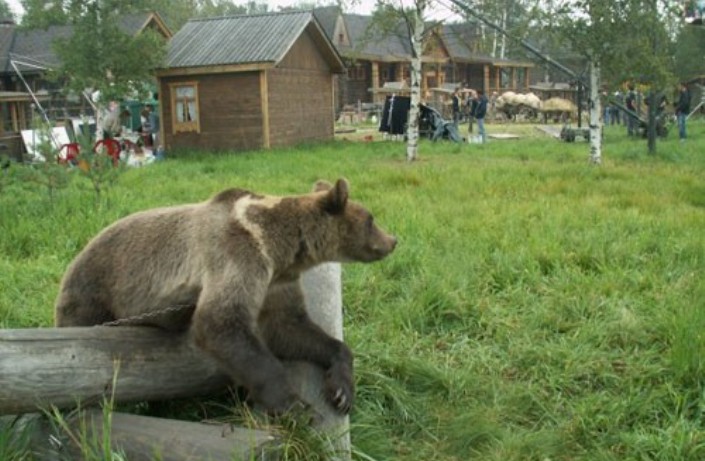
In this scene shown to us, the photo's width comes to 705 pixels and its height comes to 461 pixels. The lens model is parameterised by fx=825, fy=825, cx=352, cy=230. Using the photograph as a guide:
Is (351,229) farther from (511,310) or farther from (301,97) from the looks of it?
→ (301,97)

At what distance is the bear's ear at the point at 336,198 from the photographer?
366 cm

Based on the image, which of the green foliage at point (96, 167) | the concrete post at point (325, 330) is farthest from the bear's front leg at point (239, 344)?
the green foliage at point (96, 167)

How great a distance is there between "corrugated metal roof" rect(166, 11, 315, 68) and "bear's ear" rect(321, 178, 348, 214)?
58.8ft

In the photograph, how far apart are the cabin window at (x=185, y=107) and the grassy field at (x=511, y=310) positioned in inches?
442

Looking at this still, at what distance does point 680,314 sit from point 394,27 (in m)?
15.0

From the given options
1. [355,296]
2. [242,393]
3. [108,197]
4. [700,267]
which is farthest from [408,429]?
[108,197]

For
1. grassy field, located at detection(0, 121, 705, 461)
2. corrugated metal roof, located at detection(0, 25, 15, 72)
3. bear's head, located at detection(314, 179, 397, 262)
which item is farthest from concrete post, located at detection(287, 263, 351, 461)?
corrugated metal roof, located at detection(0, 25, 15, 72)

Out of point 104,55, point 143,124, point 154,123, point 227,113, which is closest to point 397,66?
point 143,124

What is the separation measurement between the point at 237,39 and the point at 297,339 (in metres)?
20.0

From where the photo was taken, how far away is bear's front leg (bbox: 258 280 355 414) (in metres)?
3.71

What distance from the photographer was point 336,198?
3.68m

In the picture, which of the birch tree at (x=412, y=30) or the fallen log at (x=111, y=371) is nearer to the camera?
the fallen log at (x=111, y=371)

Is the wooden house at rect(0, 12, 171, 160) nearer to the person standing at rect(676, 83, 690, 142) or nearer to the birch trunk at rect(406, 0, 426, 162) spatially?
the birch trunk at rect(406, 0, 426, 162)

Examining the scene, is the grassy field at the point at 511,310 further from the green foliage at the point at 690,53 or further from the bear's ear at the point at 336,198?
the green foliage at the point at 690,53
